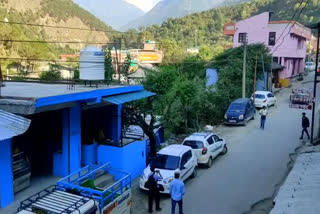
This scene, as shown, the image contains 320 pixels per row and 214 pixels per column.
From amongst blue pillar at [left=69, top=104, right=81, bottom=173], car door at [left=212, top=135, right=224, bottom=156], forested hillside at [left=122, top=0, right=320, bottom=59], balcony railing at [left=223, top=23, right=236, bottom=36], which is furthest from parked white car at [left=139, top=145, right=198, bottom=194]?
forested hillside at [left=122, top=0, right=320, bottom=59]

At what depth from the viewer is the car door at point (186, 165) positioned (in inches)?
511

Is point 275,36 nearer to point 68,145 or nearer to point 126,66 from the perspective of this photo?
point 126,66

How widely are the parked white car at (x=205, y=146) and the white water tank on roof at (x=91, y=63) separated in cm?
544

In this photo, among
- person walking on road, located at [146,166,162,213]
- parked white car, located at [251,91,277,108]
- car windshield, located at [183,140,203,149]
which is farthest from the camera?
parked white car, located at [251,91,277,108]

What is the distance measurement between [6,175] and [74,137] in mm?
2995

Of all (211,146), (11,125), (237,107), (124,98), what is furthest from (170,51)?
(11,125)

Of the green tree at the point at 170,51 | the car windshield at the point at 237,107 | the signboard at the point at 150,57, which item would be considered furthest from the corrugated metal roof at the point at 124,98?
the green tree at the point at 170,51

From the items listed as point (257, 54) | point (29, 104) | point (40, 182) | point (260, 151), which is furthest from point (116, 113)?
point (257, 54)

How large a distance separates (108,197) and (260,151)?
38.1 feet

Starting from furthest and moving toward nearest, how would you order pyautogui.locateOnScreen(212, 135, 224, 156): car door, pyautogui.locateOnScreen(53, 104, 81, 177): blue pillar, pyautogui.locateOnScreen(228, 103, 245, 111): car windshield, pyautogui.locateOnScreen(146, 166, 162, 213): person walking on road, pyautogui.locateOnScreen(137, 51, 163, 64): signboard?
pyautogui.locateOnScreen(137, 51, 163, 64): signboard
pyautogui.locateOnScreen(228, 103, 245, 111): car windshield
pyautogui.locateOnScreen(212, 135, 224, 156): car door
pyautogui.locateOnScreen(53, 104, 81, 177): blue pillar
pyautogui.locateOnScreen(146, 166, 162, 213): person walking on road

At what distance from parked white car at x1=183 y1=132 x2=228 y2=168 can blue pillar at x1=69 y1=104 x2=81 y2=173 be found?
5.64 meters

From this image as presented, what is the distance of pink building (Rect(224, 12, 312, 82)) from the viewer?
45.5 metres

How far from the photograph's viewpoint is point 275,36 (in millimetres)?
45906

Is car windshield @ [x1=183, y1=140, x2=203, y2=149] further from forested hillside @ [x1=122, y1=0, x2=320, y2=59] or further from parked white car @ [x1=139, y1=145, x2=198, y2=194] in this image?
forested hillside @ [x1=122, y1=0, x2=320, y2=59]
